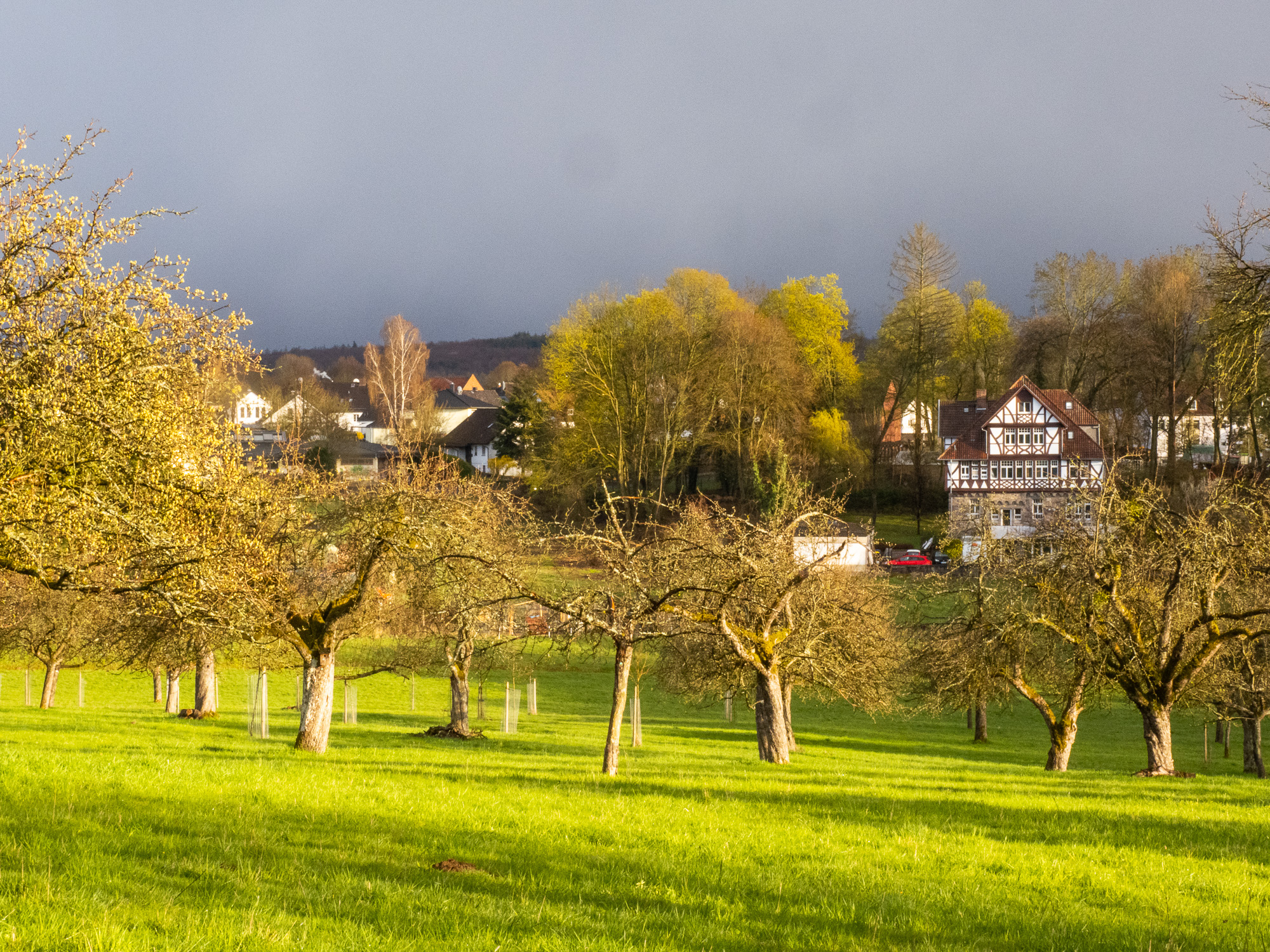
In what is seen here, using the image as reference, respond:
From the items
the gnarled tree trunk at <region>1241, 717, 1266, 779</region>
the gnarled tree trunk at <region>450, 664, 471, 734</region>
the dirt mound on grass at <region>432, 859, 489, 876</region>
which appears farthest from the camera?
the gnarled tree trunk at <region>1241, 717, 1266, 779</region>

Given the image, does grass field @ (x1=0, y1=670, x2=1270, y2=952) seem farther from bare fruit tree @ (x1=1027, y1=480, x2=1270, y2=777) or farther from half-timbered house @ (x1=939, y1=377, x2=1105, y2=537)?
half-timbered house @ (x1=939, y1=377, x2=1105, y2=537)

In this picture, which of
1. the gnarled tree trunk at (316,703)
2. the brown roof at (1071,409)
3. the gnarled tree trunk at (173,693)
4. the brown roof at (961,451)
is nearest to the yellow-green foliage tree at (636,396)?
the brown roof at (961,451)

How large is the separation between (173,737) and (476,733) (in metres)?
8.69

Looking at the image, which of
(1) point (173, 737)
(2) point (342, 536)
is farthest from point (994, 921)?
(1) point (173, 737)

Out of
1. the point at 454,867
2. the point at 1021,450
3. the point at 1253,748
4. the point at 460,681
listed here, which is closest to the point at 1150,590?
the point at 1253,748

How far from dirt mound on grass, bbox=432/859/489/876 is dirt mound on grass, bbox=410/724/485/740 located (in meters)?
18.6

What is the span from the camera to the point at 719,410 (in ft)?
244

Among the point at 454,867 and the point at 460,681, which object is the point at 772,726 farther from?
the point at 454,867

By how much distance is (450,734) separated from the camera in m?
28.3

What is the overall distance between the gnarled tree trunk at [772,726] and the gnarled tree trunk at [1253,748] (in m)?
17.2

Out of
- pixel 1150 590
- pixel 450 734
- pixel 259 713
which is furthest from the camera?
pixel 450 734

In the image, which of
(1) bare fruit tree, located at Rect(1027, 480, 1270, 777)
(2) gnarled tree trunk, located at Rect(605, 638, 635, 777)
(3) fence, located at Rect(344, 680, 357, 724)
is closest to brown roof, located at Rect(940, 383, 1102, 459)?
(1) bare fruit tree, located at Rect(1027, 480, 1270, 777)

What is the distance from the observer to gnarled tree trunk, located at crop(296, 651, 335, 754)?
757 inches

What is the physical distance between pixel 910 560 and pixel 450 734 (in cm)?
4456
